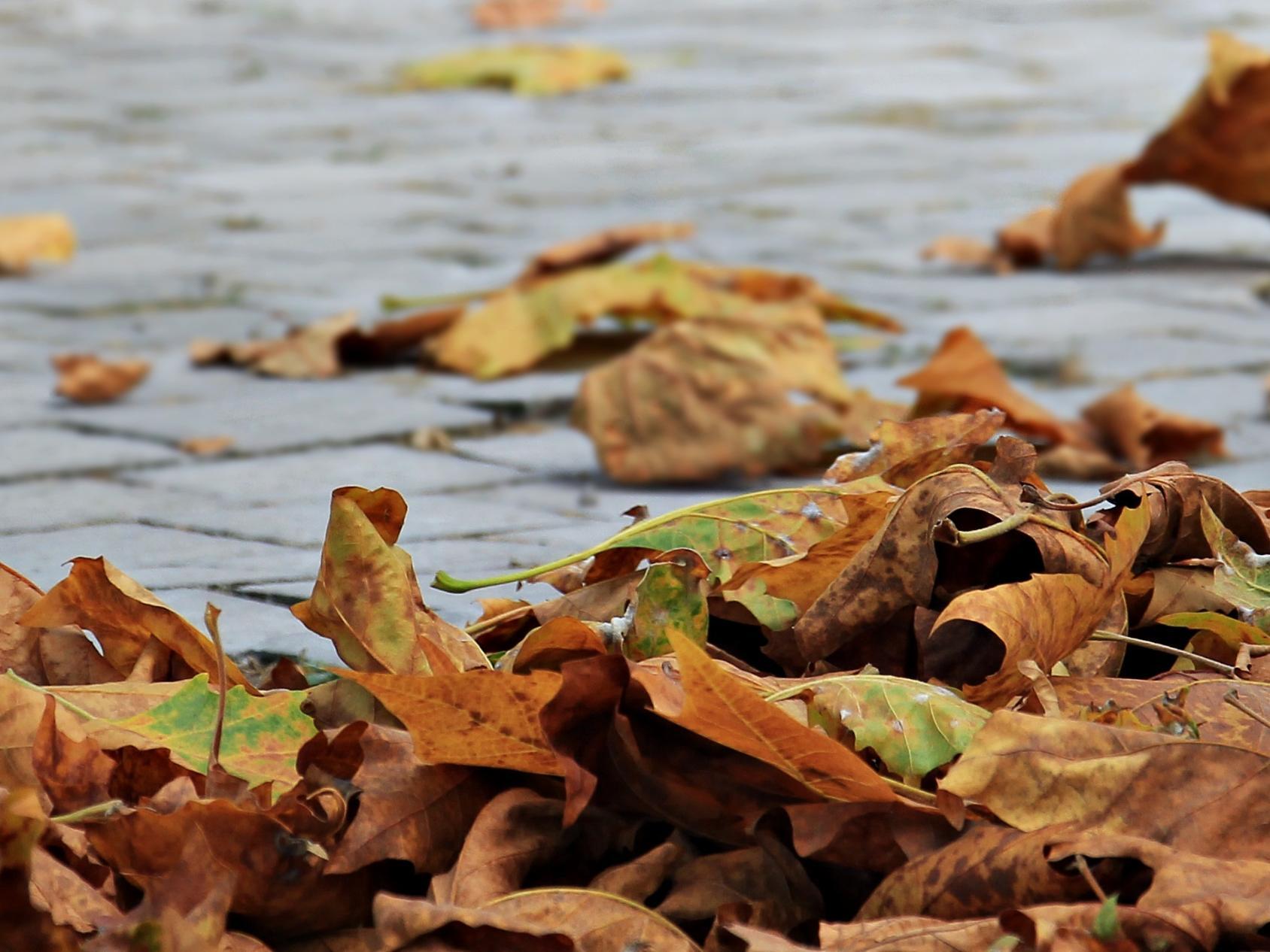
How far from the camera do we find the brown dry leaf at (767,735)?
1.16 m

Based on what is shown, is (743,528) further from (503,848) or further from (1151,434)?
(1151,434)

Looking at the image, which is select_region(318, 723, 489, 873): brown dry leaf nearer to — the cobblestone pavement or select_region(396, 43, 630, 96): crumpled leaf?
the cobblestone pavement

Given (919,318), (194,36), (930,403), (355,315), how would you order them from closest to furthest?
(930,403)
(355,315)
(919,318)
(194,36)

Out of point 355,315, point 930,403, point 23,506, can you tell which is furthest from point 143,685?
point 355,315

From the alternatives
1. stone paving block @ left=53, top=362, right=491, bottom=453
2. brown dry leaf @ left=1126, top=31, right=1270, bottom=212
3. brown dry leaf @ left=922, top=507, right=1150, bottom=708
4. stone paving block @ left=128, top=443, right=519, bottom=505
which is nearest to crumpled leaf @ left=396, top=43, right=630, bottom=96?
brown dry leaf @ left=1126, top=31, right=1270, bottom=212

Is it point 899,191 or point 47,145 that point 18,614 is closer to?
point 899,191

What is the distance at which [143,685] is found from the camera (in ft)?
4.65

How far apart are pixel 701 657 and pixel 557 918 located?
17cm

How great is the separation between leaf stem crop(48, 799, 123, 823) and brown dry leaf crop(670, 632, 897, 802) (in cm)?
34

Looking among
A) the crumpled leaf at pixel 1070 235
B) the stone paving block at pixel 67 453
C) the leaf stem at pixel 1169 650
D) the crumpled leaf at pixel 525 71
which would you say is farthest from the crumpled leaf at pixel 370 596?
the crumpled leaf at pixel 525 71

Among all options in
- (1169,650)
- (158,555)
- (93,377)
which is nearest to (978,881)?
(1169,650)

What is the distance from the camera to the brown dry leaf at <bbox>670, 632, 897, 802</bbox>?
1161mm

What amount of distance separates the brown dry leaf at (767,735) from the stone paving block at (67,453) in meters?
1.58

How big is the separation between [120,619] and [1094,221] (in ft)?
11.0
